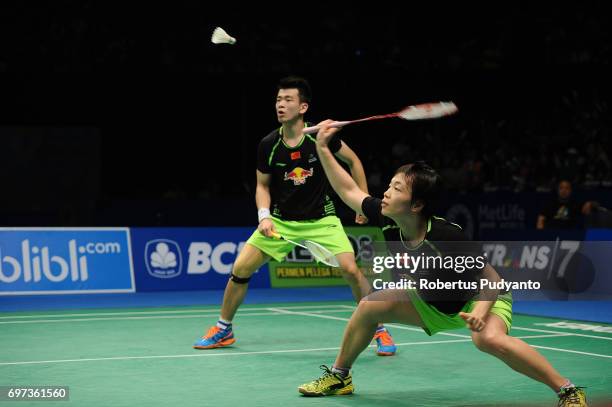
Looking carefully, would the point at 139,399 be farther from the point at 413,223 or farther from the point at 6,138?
the point at 6,138

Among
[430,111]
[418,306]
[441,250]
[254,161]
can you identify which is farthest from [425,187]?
[254,161]

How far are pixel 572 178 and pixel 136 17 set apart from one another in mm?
9577

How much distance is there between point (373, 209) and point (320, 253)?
94.5 inches

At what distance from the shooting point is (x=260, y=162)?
8148mm

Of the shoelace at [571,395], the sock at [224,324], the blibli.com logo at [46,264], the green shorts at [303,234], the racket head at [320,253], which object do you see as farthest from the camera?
the blibli.com logo at [46,264]

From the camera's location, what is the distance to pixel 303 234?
8094mm

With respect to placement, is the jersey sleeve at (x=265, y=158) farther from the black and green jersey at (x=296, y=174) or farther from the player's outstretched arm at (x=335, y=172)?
the player's outstretched arm at (x=335, y=172)

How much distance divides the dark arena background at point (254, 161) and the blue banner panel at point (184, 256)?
3 cm

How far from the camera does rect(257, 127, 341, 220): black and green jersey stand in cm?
808

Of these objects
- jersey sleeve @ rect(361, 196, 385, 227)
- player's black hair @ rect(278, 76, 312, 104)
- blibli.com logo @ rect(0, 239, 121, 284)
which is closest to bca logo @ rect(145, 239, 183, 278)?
blibli.com logo @ rect(0, 239, 121, 284)

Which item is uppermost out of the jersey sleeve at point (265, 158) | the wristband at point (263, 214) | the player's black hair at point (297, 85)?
the player's black hair at point (297, 85)

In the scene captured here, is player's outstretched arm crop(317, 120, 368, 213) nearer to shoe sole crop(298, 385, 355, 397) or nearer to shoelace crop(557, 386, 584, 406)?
shoe sole crop(298, 385, 355, 397)

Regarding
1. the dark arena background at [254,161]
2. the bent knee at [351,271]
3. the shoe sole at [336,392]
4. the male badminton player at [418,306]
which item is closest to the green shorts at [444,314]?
the male badminton player at [418,306]

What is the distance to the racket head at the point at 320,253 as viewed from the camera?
7625 mm
